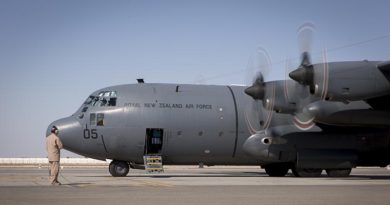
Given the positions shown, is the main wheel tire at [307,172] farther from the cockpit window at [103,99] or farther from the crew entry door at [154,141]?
the cockpit window at [103,99]

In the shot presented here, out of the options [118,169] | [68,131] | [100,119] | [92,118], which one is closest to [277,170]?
[118,169]

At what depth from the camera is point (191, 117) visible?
2761 cm

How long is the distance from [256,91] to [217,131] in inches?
114

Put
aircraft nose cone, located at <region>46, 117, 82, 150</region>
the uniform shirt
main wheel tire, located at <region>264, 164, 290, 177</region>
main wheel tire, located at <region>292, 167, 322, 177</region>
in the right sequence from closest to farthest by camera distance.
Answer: the uniform shirt → aircraft nose cone, located at <region>46, 117, 82, 150</region> → main wheel tire, located at <region>292, 167, 322, 177</region> → main wheel tire, located at <region>264, 164, 290, 177</region>

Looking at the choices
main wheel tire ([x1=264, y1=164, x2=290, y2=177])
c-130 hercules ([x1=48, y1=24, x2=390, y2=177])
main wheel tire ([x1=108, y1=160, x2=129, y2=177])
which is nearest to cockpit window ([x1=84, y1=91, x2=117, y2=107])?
c-130 hercules ([x1=48, y1=24, x2=390, y2=177])

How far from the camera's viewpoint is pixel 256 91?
2764cm

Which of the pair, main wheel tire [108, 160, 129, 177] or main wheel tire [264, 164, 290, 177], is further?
main wheel tire [264, 164, 290, 177]

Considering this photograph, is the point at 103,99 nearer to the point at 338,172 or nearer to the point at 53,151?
the point at 53,151

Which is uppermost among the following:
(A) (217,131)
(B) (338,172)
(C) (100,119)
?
(C) (100,119)

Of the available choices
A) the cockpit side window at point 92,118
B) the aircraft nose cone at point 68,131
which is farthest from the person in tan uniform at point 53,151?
the cockpit side window at point 92,118

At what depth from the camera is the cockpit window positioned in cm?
2711

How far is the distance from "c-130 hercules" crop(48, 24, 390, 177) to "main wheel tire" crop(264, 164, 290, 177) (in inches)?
33.8

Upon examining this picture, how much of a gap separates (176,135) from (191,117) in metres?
1.23

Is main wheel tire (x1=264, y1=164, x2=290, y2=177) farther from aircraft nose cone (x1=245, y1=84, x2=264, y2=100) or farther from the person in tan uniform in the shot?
the person in tan uniform
